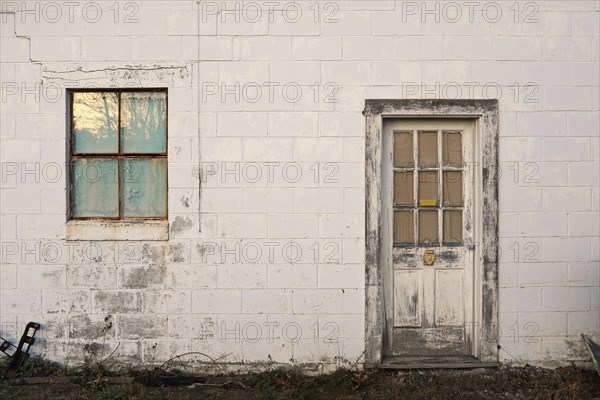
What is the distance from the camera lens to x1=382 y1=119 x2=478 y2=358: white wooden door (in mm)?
5492

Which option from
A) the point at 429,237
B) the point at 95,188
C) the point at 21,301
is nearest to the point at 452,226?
the point at 429,237

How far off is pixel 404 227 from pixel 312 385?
1.70 m

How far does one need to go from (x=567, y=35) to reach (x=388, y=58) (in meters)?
1.70

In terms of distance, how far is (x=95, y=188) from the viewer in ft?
18.1

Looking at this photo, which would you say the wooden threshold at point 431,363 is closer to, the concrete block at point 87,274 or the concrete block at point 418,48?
the concrete block at point 87,274

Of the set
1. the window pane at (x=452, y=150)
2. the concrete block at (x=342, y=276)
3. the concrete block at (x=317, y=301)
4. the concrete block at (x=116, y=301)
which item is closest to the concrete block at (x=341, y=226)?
the concrete block at (x=342, y=276)

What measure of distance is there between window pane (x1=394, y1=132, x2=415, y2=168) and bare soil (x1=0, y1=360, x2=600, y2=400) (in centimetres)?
199

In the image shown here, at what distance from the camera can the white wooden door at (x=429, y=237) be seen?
5.49 meters

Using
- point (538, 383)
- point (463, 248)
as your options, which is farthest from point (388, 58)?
point (538, 383)

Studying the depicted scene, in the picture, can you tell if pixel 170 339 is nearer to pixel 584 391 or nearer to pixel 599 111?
pixel 584 391

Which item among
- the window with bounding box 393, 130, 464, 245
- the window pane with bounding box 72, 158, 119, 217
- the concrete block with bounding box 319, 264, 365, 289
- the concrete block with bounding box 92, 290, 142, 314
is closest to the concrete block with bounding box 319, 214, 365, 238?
the concrete block with bounding box 319, 264, 365, 289

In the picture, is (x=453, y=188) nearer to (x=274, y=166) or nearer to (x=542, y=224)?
(x=542, y=224)

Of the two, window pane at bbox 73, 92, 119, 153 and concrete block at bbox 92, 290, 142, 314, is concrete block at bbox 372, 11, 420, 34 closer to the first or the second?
window pane at bbox 73, 92, 119, 153

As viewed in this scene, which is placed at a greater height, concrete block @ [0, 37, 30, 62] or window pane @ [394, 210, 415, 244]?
concrete block @ [0, 37, 30, 62]
